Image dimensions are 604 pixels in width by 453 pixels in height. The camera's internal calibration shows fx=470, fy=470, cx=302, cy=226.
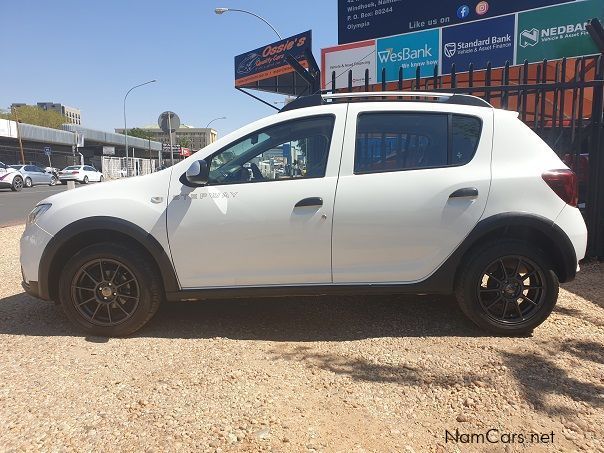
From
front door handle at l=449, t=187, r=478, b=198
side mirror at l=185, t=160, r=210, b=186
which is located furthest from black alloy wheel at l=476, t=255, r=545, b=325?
side mirror at l=185, t=160, r=210, b=186

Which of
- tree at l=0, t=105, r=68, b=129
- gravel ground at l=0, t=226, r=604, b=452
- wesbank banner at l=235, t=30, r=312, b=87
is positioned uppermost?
tree at l=0, t=105, r=68, b=129

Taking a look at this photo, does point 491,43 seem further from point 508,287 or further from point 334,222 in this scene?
point 334,222

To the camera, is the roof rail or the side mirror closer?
the side mirror

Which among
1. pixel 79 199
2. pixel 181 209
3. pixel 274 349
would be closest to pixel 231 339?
pixel 274 349

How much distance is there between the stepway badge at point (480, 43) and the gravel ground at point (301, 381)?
8450 millimetres

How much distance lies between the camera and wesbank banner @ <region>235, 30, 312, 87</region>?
→ 14.5 metres

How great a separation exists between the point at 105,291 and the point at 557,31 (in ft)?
35.3

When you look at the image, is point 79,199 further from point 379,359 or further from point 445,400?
point 445,400

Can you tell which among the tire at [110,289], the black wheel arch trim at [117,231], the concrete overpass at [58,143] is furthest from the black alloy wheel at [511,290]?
the concrete overpass at [58,143]

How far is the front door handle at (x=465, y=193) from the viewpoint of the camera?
3486 mm

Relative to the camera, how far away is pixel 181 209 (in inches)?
140

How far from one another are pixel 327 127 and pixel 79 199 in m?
2.02

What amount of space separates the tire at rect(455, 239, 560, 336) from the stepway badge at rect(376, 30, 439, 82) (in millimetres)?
8903

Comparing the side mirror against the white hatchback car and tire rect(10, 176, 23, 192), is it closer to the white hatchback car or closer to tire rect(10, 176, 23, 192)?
the white hatchback car
